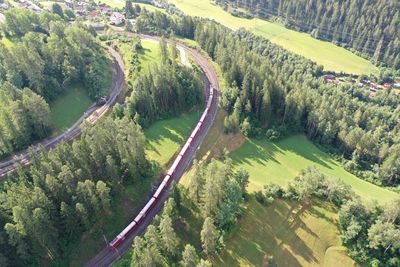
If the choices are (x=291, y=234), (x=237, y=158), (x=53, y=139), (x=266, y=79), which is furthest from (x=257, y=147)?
(x=53, y=139)

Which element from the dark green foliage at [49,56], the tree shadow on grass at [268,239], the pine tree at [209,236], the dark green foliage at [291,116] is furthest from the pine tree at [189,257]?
the dark green foliage at [49,56]

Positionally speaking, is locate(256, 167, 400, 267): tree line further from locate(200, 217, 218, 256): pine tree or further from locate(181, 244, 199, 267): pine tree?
locate(181, 244, 199, 267): pine tree

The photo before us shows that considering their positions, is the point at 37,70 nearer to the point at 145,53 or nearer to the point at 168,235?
the point at 145,53

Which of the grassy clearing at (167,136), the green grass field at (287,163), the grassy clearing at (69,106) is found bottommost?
the green grass field at (287,163)

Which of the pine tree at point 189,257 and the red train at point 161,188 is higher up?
the pine tree at point 189,257

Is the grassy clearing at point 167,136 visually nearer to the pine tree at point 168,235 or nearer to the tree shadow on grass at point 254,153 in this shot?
the tree shadow on grass at point 254,153

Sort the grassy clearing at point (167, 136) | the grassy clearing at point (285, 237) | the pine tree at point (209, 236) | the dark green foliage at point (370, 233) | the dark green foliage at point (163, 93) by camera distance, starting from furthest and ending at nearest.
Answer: the dark green foliage at point (163, 93) → the grassy clearing at point (167, 136) → the grassy clearing at point (285, 237) → the dark green foliage at point (370, 233) → the pine tree at point (209, 236)
